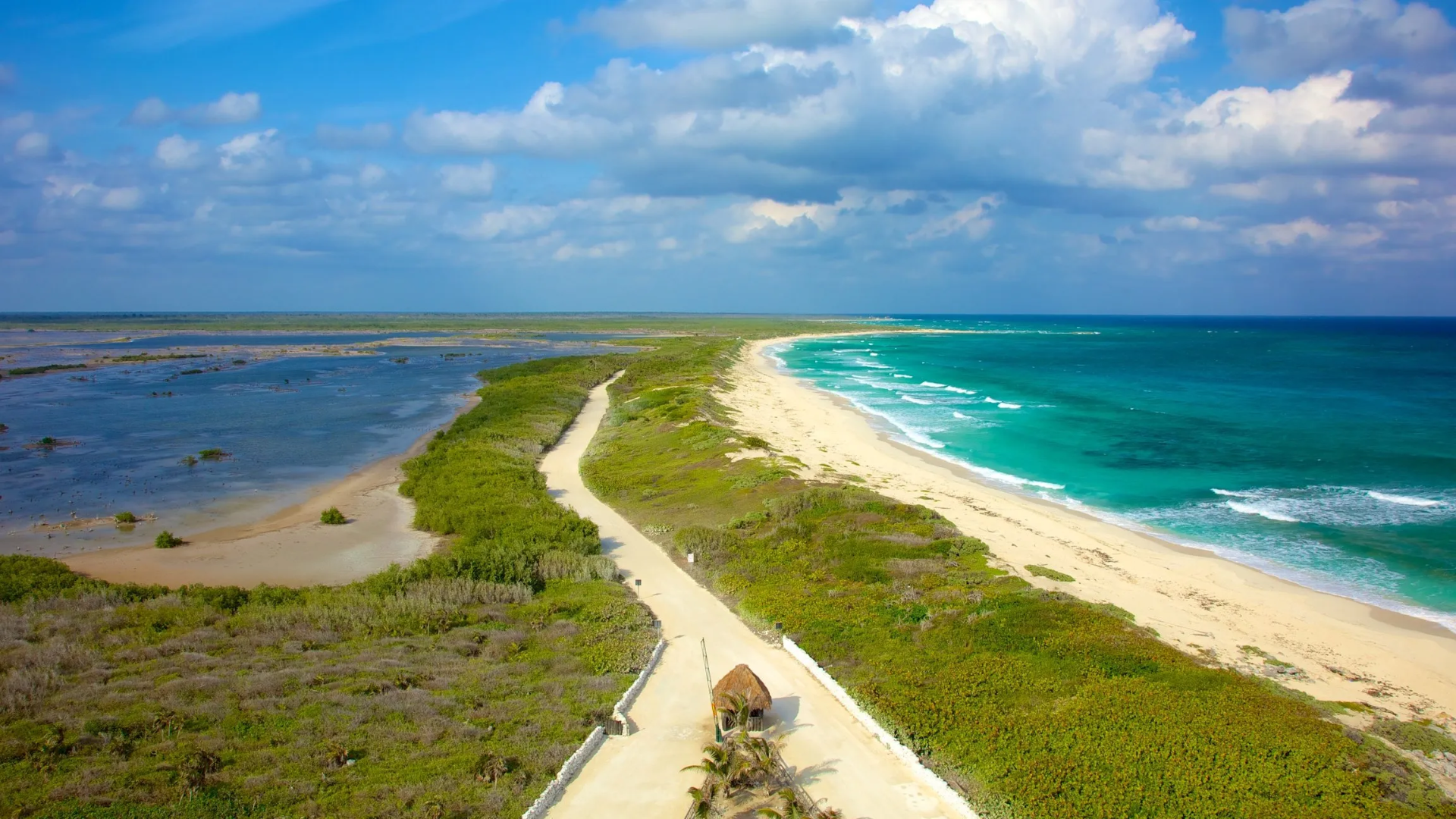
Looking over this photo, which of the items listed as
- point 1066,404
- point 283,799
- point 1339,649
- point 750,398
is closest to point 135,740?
point 283,799

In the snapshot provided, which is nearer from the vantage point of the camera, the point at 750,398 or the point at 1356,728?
the point at 1356,728

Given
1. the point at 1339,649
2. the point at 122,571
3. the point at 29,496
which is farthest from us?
the point at 29,496

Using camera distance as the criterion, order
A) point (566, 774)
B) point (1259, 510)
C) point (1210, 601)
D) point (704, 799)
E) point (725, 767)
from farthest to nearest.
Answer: point (1259, 510)
point (1210, 601)
point (566, 774)
point (725, 767)
point (704, 799)

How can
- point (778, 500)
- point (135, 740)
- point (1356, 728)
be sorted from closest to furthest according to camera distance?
point (135, 740)
point (1356, 728)
point (778, 500)

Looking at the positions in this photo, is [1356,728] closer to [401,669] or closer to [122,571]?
[401,669]

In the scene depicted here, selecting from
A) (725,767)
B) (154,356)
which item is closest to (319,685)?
(725,767)

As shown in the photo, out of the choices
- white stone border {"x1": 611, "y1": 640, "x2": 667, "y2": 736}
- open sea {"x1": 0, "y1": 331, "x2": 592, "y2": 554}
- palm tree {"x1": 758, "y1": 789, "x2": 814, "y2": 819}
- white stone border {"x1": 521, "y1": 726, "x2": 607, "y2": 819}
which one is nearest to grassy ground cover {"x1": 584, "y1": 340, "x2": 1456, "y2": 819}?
palm tree {"x1": 758, "y1": 789, "x2": 814, "y2": 819}

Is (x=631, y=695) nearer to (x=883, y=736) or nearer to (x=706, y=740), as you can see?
(x=706, y=740)
